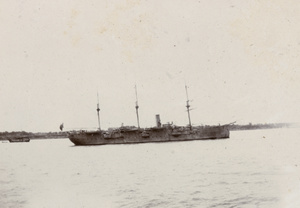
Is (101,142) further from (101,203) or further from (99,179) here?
(101,203)

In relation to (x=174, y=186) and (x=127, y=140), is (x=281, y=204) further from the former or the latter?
(x=127, y=140)

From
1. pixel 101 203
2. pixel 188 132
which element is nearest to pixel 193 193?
pixel 101 203

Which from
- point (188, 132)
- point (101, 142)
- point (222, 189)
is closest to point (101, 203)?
point (222, 189)

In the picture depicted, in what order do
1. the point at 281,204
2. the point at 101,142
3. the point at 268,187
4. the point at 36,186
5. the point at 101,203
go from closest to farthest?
the point at 281,204 < the point at 101,203 < the point at 268,187 < the point at 36,186 < the point at 101,142

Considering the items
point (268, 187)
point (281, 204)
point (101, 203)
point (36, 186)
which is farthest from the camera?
point (36, 186)

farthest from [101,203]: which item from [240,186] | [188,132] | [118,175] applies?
[188,132]

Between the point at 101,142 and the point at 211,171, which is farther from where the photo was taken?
the point at 101,142

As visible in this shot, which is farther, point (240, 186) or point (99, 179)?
point (99, 179)

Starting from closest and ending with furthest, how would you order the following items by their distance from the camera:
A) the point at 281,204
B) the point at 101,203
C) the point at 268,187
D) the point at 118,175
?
the point at 281,204
the point at 101,203
the point at 268,187
the point at 118,175

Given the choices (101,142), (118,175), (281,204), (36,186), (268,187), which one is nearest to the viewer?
(281,204)
